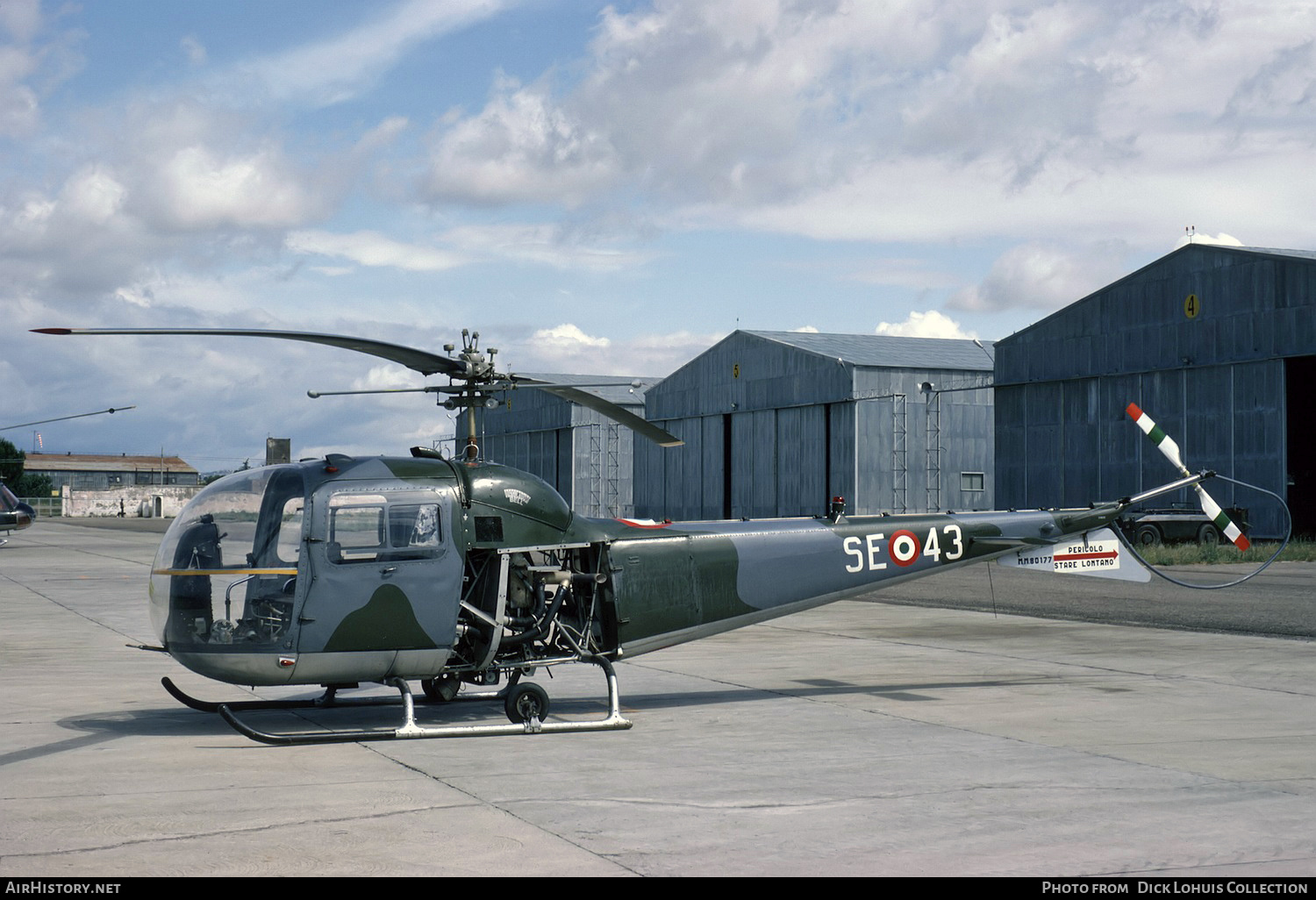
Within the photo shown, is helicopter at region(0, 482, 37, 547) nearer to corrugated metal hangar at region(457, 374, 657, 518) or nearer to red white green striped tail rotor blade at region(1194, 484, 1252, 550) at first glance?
red white green striped tail rotor blade at region(1194, 484, 1252, 550)

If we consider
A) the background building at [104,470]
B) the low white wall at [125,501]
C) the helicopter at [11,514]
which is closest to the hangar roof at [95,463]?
the background building at [104,470]

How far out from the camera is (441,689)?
10875mm

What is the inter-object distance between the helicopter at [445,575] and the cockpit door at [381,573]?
1 centimetres

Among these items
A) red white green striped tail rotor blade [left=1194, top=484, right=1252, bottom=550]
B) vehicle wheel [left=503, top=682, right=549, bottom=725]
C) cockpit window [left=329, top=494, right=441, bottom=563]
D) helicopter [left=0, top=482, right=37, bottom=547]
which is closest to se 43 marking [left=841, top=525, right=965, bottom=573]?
red white green striped tail rotor blade [left=1194, top=484, right=1252, bottom=550]

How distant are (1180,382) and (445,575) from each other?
35.8 meters

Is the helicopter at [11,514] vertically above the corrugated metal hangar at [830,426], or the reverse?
the corrugated metal hangar at [830,426]

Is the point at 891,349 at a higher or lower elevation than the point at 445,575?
higher

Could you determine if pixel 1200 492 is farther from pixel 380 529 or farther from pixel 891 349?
pixel 891 349

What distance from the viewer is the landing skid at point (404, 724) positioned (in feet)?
29.7

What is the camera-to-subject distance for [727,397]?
59.3 meters

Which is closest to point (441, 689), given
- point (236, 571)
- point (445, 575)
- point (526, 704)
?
point (526, 704)

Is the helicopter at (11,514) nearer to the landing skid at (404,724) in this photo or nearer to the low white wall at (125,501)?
the landing skid at (404,724)

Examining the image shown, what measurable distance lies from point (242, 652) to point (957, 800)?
503 centimetres
